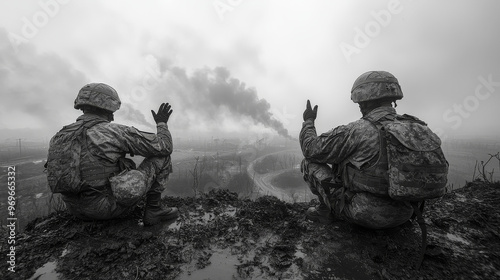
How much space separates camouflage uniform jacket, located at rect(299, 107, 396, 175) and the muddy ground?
4.13ft

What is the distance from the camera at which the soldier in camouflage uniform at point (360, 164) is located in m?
2.76

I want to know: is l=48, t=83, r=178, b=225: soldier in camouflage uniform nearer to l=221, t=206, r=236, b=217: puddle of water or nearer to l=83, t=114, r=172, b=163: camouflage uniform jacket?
l=83, t=114, r=172, b=163: camouflage uniform jacket

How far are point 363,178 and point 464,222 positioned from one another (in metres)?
2.73

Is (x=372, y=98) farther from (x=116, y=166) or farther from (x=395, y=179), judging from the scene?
(x=116, y=166)

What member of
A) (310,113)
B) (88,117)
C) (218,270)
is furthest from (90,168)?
(310,113)

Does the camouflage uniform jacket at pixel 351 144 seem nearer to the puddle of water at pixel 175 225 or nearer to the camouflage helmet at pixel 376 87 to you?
the camouflage helmet at pixel 376 87

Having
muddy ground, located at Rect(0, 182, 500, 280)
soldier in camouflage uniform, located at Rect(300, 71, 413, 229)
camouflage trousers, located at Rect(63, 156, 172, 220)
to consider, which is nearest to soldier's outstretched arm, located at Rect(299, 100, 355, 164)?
soldier in camouflage uniform, located at Rect(300, 71, 413, 229)

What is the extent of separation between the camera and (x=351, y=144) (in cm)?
302

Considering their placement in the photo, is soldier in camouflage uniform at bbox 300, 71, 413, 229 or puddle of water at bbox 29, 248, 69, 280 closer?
puddle of water at bbox 29, 248, 69, 280

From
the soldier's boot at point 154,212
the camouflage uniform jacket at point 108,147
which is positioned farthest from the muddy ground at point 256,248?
the camouflage uniform jacket at point 108,147

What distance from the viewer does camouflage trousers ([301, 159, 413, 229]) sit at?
2.74 m

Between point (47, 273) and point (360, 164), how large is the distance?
4.45 metres

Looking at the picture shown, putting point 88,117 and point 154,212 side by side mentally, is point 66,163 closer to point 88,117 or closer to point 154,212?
point 88,117

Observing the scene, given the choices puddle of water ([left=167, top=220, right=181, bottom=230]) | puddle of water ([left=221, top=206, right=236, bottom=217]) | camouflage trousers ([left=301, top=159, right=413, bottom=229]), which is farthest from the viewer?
puddle of water ([left=221, top=206, right=236, bottom=217])
